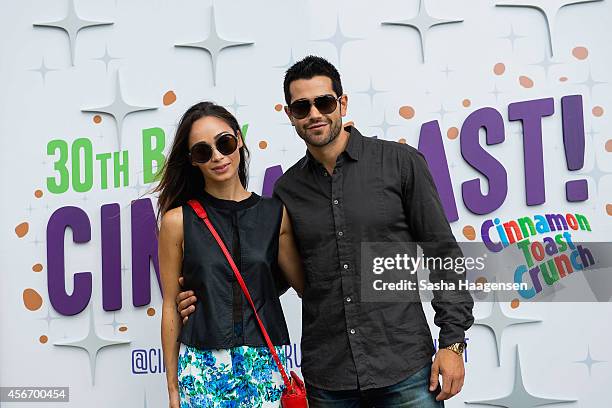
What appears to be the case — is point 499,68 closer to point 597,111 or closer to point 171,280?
point 597,111

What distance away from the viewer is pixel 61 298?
2.93 m

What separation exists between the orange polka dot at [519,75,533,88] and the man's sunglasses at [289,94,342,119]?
4.16ft

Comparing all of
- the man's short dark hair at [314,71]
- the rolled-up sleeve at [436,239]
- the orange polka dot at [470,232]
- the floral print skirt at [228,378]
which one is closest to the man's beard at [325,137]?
the man's short dark hair at [314,71]

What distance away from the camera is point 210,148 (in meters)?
1.98

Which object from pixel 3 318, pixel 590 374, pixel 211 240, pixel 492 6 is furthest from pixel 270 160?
pixel 590 374

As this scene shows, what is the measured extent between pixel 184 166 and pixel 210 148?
0.56ft

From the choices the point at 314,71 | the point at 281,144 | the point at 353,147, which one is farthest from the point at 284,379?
the point at 281,144

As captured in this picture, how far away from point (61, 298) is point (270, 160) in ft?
3.83

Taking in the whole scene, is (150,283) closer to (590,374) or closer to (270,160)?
(270,160)

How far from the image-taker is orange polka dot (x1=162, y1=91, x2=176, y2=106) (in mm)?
2941

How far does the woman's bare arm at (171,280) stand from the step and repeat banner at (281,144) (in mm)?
966

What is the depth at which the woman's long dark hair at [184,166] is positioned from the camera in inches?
80.7

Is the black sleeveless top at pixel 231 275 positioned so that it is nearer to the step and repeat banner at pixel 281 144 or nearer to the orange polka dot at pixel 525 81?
the step and repeat banner at pixel 281 144

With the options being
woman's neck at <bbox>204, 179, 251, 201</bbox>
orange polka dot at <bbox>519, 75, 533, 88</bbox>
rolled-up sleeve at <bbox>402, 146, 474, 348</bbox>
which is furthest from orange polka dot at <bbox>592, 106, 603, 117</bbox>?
woman's neck at <bbox>204, 179, 251, 201</bbox>
